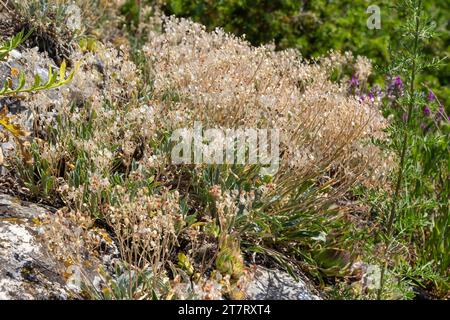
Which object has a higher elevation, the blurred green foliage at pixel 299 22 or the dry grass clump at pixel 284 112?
the blurred green foliage at pixel 299 22

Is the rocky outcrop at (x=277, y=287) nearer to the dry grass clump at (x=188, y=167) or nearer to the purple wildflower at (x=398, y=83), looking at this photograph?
the dry grass clump at (x=188, y=167)

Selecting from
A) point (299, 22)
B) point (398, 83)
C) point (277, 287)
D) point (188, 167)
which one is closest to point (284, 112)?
point (188, 167)

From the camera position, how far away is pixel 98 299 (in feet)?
10.8

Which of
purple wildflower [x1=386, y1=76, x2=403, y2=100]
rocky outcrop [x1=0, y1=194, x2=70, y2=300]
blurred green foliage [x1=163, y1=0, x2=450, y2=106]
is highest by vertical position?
blurred green foliage [x1=163, y1=0, x2=450, y2=106]

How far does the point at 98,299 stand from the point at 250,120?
64.7 inches

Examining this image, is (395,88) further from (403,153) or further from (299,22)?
(403,153)

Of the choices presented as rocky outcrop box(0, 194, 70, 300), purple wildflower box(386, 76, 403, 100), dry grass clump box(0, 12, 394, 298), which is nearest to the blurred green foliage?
purple wildflower box(386, 76, 403, 100)

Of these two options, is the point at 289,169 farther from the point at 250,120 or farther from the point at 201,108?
the point at 201,108

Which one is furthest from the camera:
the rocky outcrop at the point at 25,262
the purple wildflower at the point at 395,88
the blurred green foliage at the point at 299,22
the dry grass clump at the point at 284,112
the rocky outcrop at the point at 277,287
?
the blurred green foliage at the point at 299,22

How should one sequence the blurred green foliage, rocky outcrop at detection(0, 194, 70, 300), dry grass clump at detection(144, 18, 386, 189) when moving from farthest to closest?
the blurred green foliage < dry grass clump at detection(144, 18, 386, 189) < rocky outcrop at detection(0, 194, 70, 300)

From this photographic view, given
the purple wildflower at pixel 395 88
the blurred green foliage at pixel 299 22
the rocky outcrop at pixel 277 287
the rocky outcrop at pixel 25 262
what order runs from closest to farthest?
the rocky outcrop at pixel 25 262 < the rocky outcrop at pixel 277 287 < the purple wildflower at pixel 395 88 < the blurred green foliage at pixel 299 22

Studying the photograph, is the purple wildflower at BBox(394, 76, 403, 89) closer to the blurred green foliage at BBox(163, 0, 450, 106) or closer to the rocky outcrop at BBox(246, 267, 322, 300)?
the blurred green foliage at BBox(163, 0, 450, 106)

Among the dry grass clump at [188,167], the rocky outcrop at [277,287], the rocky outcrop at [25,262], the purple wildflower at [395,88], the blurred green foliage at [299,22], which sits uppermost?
the blurred green foliage at [299,22]

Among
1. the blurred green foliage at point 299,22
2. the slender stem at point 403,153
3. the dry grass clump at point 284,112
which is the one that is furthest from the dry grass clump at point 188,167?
the blurred green foliage at point 299,22
